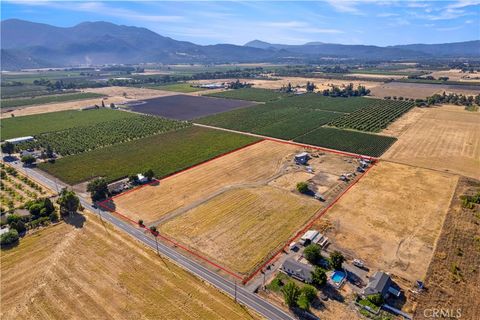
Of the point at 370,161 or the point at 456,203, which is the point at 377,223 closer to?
the point at 456,203

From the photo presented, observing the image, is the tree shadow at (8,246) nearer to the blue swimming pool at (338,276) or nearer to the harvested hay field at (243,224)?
the harvested hay field at (243,224)

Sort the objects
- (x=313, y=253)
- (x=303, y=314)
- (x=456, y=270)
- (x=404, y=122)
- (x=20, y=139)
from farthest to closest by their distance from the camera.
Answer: (x=404, y=122) → (x=20, y=139) → (x=313, y=253) → (x=456, y=270) → (x=303, y=314)

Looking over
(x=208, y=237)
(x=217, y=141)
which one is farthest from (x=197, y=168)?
(x=208, y=237)

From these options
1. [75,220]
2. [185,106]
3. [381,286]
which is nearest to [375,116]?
[185,106]

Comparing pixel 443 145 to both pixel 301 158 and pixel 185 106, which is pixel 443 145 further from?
pixel 185 106

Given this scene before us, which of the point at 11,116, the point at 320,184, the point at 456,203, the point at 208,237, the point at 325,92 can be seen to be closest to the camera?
the point at 208,237

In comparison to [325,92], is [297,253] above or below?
below

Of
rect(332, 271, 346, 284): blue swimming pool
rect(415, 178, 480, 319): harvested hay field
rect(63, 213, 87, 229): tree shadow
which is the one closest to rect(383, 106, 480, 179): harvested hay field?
rect(415, 178, 480, 319): harvested hay field
